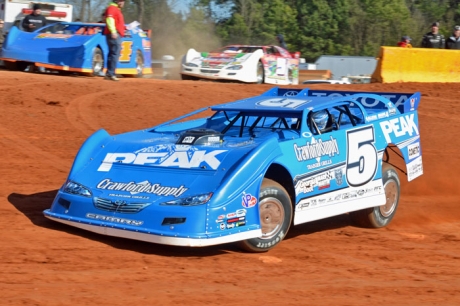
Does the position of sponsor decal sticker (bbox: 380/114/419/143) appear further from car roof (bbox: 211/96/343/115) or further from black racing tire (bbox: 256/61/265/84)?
black racing tire (bbox: 256/61/265/84)

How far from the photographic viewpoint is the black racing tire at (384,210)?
305 inches

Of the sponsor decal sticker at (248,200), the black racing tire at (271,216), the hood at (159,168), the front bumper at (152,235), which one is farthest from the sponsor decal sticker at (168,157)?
the front bumper at (152,235)

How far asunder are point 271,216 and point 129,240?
4.12 feet

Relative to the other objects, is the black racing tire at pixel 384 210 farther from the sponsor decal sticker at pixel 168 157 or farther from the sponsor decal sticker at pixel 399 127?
the sponsor decal sticker at pixel 168 157

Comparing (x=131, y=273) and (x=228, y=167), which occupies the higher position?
(x=228, y=167)

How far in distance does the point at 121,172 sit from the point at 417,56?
489 inches

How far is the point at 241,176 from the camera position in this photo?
241 inches

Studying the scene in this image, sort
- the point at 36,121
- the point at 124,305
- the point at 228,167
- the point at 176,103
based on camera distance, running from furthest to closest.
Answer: the point at 176,103, the point at 36,121, the point at 228,167, the point at 124,305

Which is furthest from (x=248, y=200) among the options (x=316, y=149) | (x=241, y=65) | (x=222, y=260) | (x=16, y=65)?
(x=16, y=65)

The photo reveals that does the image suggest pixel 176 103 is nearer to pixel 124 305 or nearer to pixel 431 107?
pixel 431 107

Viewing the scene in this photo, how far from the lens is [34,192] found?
27.9ft

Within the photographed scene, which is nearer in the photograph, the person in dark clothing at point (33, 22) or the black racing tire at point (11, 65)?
the black racing tire at point (11, 65)

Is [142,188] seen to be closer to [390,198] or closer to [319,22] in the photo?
[390,198]

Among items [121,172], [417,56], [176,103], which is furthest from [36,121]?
[417,56]
